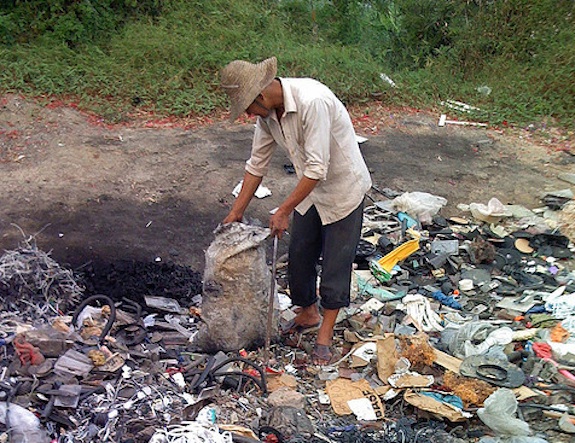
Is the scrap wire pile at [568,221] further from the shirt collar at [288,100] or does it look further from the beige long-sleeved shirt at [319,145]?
the shirt collar at [288,100]

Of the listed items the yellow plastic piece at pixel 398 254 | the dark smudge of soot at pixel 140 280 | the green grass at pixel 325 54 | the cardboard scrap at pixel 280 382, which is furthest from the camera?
the green grass at pixel 325 54

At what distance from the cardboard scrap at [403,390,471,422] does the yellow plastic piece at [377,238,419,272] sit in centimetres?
186

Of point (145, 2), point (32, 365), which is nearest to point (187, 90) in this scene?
point (145, 2)

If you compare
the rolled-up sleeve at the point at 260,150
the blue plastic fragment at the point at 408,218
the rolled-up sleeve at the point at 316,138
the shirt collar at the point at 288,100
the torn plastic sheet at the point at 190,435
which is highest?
the shirt collar at the point at 288,100

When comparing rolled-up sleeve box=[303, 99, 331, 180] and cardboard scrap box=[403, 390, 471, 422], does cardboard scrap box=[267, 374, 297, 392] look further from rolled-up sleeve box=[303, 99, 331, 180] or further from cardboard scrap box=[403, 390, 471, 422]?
rolled-up sleeve box=[303, 99, 331, 180]

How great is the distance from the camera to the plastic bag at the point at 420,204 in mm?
6645

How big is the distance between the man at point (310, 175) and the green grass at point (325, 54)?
4702mm

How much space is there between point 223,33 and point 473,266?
241 inches

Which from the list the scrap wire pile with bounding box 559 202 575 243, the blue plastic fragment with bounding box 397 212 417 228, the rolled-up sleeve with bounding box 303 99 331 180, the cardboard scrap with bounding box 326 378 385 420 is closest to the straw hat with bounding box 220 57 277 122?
the rolled-up sleeve with bounding box 303 99 331 180

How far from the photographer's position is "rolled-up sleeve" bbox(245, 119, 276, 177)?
4.15 m

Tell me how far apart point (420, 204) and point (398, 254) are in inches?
41.0

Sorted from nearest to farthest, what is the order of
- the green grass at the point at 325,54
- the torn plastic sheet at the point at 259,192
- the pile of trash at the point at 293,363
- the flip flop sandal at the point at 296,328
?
the pile of trash at the point at 293,363
the flip flop sandal at the point at 296,328
the torn plastic sheet at the point at 259,192
the green grass at the point at 325,54

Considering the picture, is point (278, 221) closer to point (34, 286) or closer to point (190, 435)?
point (190, 435)

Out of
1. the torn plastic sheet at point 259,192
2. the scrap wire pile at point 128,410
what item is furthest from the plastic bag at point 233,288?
the torn plastic sheet at point 259,192
